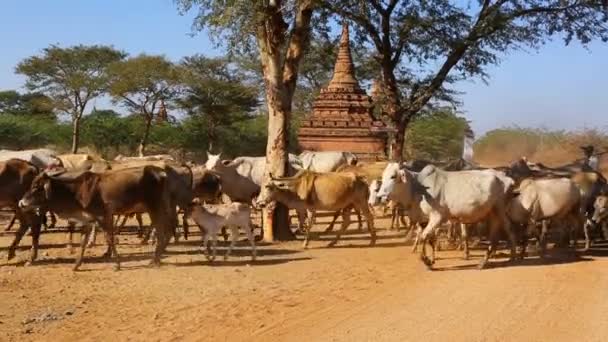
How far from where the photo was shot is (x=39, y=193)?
39.4 ft

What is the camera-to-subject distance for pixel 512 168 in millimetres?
18719

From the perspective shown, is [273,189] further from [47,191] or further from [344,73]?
[344,73]

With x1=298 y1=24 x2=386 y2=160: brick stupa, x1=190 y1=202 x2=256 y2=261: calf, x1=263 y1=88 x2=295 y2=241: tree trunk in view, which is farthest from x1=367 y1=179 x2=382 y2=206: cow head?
x1=298 y1=24 x2=386 y2=160: brick stupa

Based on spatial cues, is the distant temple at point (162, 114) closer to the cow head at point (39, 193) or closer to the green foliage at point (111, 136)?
the green foliage at point (111, 136)

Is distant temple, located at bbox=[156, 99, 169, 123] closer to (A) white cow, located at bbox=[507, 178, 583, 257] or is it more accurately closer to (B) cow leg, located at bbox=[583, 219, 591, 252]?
(B) cow leg, located at bbox=[583, 219, 591, 252]

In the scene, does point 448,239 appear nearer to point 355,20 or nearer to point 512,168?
point 512,168

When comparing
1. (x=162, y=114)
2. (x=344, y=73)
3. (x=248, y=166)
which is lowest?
(x=248, y=166)

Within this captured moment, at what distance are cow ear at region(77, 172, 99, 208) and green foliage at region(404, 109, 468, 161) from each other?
1747 inches

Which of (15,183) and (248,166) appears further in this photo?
(248,166)

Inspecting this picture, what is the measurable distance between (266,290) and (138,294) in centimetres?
168

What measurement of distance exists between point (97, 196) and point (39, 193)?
877 mm

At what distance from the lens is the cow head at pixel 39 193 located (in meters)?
12.0

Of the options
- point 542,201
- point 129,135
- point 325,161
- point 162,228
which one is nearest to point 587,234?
point 542,201

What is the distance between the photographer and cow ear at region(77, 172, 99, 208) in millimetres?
12102
